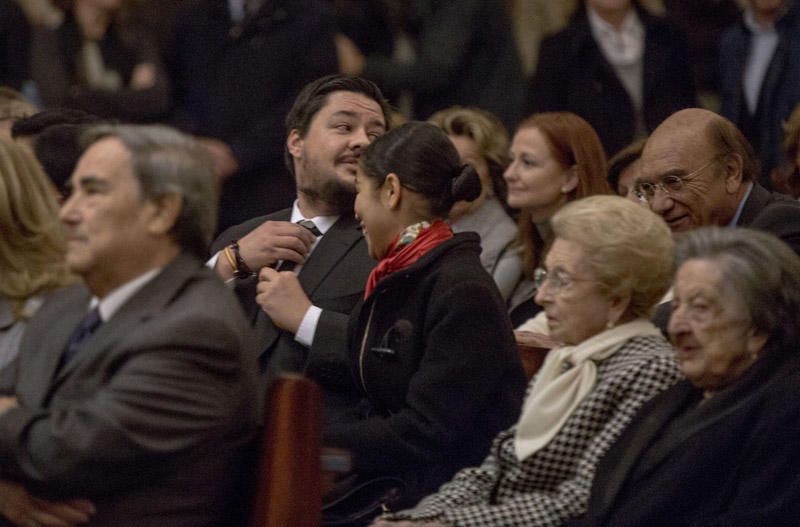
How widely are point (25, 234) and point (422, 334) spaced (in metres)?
0.94

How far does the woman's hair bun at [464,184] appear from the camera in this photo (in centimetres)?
439

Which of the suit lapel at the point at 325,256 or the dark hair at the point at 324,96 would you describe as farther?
the dark hair at the point at 324,96

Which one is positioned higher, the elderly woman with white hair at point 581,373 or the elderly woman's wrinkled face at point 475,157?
the elderly woman with white hair at point 581,373

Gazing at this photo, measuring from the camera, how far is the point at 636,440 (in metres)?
3.73

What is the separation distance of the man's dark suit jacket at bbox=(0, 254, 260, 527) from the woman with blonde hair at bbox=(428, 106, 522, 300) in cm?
258

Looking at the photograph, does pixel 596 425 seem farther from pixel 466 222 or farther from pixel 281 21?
pixel 281 21

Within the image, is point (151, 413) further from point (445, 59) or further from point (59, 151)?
point (445, 59)

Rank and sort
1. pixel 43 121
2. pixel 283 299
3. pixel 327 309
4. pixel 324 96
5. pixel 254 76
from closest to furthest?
pixel 283 299 → pixel 327 309 → pixel 324 96 → pixel 43 121 → pixel 254 76

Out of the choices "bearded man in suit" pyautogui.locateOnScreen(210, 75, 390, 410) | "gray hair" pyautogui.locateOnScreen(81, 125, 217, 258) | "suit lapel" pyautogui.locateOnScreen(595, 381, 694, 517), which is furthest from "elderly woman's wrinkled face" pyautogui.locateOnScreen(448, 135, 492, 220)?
"gray hair" pyautogui.locateOnScreen(81, 125, 217, 258)

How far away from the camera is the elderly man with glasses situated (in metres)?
4.77

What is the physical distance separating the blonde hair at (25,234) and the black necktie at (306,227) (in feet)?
2.75

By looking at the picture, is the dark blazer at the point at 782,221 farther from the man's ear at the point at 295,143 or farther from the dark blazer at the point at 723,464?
the man's ear at the point at 295,143

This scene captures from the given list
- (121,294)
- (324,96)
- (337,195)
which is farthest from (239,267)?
(121,294)

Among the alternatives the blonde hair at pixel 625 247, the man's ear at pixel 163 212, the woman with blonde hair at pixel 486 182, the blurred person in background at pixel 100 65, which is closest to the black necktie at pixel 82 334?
the man's ear at pixel 163 212
